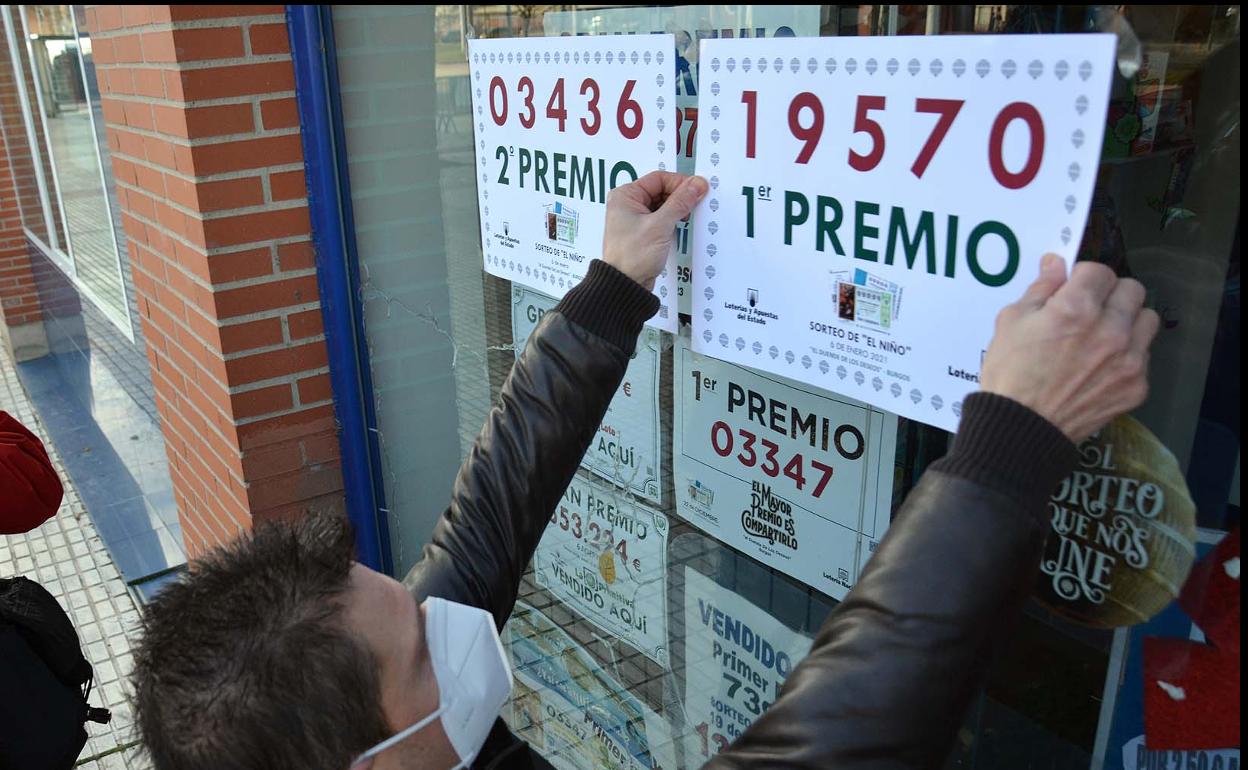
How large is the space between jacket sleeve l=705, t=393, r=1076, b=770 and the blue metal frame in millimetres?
2002

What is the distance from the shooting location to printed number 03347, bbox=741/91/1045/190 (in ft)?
4.51

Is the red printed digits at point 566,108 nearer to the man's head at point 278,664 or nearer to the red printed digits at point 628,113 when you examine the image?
the red printed digits at point 628,113

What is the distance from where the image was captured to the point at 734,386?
2102 mm

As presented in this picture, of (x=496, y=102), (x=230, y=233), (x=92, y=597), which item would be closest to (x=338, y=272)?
(x=230, y=233)

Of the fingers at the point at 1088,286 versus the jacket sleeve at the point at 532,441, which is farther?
the jacket sleeve at the point at 532,441

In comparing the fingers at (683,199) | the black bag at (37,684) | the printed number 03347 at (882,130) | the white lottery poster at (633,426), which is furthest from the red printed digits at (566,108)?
the black bag at (37,684)

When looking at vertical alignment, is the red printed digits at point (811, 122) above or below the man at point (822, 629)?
above

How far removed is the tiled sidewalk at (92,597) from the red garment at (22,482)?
1.63 m

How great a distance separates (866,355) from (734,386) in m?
0.46

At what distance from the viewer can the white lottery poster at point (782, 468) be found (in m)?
1.87

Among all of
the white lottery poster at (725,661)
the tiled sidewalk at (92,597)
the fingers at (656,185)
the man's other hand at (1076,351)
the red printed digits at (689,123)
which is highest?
the red printed digits at (689,123)

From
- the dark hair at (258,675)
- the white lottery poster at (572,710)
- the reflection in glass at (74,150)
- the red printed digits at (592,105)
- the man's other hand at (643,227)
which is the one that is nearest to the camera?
the dark hair at (258,675)

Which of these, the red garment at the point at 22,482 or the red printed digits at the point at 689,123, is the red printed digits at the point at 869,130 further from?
the red garment at the point at 22,482

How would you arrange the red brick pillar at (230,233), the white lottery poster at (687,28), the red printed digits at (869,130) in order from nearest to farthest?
the red printed digits at (869,130), the white lottery poster at (687,28), the red brick pillar at (230,233)
